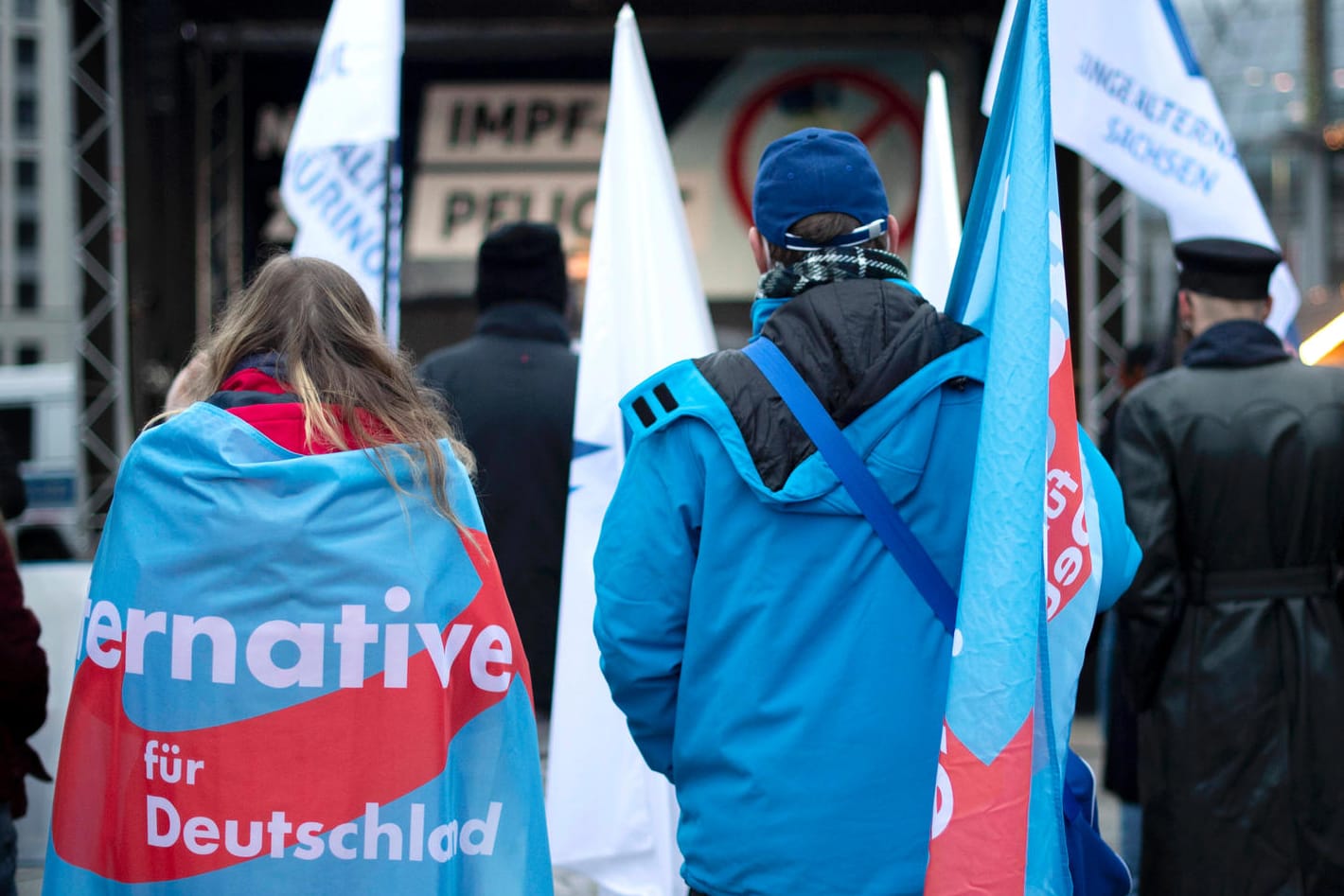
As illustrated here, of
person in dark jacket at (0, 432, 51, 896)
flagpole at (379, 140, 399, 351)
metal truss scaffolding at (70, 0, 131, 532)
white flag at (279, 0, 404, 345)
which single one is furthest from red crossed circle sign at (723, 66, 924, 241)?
person in dark jacket at (0, 432, 51, 896)

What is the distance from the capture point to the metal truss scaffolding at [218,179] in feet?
30.7

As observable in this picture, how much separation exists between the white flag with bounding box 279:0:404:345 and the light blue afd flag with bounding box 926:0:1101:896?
247 cm

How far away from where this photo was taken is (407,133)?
9930 millimetres

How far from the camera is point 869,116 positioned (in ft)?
31.5

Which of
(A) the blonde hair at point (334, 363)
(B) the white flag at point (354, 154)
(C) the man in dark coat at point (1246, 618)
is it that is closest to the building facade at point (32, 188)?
(B) the white flag at point (354, 154)

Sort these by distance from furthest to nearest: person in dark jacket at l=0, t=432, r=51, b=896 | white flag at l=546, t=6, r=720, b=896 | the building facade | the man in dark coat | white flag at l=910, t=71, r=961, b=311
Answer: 1. the building facade
2. white flag at l=910, t=71, r=961, b=311
3. the man in dark coat
4. white flag at l=546, t=6, r=720, b=896
5. person in dark jacket at l=0, t=432, r=51, b=896

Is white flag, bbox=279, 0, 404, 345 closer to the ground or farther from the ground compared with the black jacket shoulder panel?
farther from the ground

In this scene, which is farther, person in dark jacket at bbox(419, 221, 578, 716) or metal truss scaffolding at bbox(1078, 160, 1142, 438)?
metal truss scaffolding at bbox(1078, 160, 1142, 438)

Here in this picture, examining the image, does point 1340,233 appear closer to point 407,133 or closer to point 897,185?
point 897,185

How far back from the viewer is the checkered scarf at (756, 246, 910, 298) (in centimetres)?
226

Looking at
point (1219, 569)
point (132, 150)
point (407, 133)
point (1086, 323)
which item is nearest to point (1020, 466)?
point (1219, 569)

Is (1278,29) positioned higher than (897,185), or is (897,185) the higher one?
(1278,29)

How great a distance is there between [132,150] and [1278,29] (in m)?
8.02

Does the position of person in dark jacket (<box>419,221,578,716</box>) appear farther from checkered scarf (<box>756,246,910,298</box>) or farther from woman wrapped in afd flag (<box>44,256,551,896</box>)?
checkered scarf (<box>756,246,910,298</box>)
